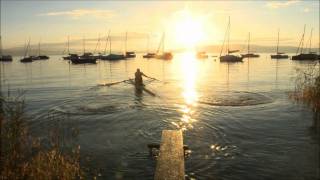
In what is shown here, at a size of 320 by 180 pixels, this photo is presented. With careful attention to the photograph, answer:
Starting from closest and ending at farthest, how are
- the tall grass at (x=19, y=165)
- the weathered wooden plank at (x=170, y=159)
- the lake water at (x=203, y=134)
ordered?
1. the tall grass at (x=19, y=165)
2. the weathered wooden plank at (x=170, y=159)
3. the lake water at (x=203, y=134)

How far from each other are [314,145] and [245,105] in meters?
11.4

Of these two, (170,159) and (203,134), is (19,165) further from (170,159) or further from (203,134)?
(203,134)

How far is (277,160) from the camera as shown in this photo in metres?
13.1

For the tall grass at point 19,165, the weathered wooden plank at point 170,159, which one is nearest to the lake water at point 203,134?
the weathered wooden plank at point 170,159

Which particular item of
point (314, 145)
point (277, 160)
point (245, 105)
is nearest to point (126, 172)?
point (277, 160)

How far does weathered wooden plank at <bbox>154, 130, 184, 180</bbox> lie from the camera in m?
9.80

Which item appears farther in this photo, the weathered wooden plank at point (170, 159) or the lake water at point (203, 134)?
the lake water at point (203, 134)

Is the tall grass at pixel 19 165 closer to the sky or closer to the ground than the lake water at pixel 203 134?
closer to the sky

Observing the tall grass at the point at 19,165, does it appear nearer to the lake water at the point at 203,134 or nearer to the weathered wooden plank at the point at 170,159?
the weathered wooden plank at the point at 170,159

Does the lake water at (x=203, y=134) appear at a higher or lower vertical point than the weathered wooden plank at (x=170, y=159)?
lower

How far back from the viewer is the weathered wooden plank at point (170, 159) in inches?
386

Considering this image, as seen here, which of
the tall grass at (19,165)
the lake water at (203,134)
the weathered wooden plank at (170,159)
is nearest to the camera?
the tall grass at (19,165)

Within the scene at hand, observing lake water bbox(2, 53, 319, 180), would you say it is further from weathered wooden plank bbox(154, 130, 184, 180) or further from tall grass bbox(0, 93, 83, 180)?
tall grass bbox(0, 93, 83, 180)

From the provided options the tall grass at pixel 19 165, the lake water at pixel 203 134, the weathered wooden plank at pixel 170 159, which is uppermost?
the tall grass at pixel 19 165
